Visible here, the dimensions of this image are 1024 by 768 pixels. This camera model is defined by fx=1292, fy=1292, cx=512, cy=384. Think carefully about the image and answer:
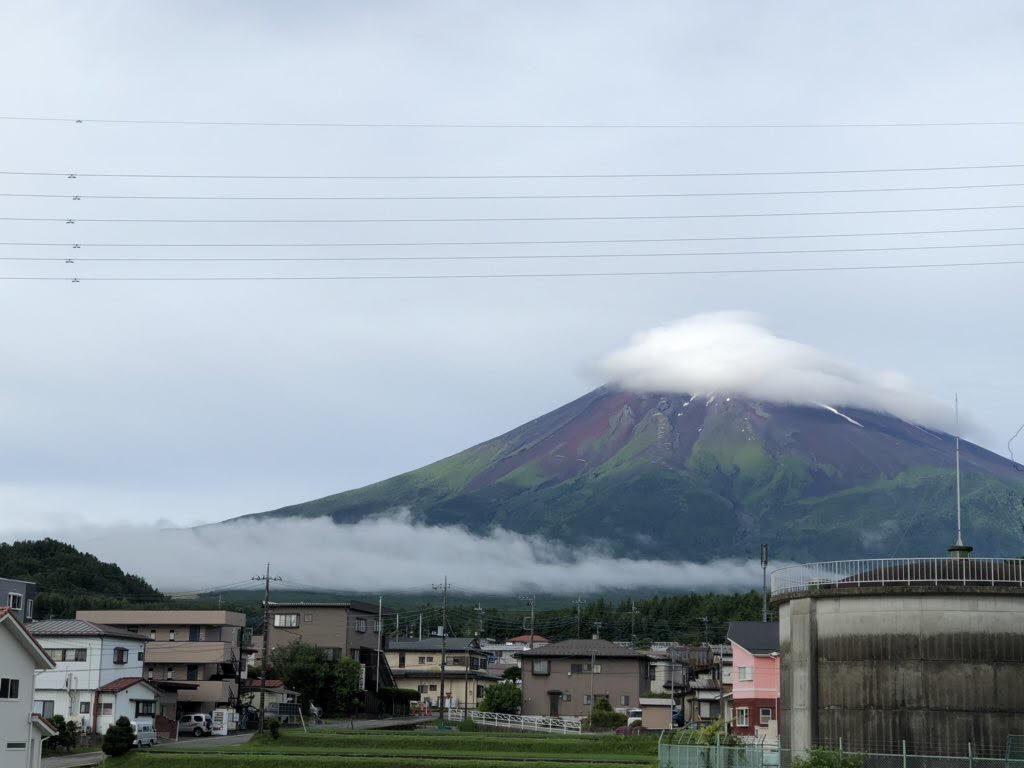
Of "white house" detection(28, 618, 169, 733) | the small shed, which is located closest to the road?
"white house" detection(28, 618, 169, 733)

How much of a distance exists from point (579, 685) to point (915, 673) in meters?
62.6

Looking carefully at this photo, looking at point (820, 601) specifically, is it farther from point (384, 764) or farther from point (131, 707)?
point (131, 707)

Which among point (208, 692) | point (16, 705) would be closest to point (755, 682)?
point (16, 705)

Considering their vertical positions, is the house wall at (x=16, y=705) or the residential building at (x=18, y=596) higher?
the residential building at (x=18, y=596)

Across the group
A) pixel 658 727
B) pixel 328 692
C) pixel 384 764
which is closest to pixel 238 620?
pixel 328 692

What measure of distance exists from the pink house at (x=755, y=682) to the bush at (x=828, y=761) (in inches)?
1032

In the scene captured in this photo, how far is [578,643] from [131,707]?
36962 mm

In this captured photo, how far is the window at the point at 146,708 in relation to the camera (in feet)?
252

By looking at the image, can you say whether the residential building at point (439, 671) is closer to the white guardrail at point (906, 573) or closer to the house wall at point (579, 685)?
the house wall at point (579, 685)

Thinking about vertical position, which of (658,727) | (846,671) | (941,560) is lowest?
(658,727)

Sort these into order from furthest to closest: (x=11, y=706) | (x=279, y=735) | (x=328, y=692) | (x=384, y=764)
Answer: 1. (x=328, y=692)
2. (x=279, y=735)
3. (x=384, y=764)
4. (x=11, y=706)

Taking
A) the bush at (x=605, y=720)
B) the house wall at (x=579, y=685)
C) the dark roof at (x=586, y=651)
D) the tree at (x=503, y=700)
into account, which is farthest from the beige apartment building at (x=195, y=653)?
the bush at (x=605, y=720)

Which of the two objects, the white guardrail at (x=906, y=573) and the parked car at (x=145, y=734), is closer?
the white guardrail at (x=906, y=573)

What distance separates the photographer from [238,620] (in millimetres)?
94812
